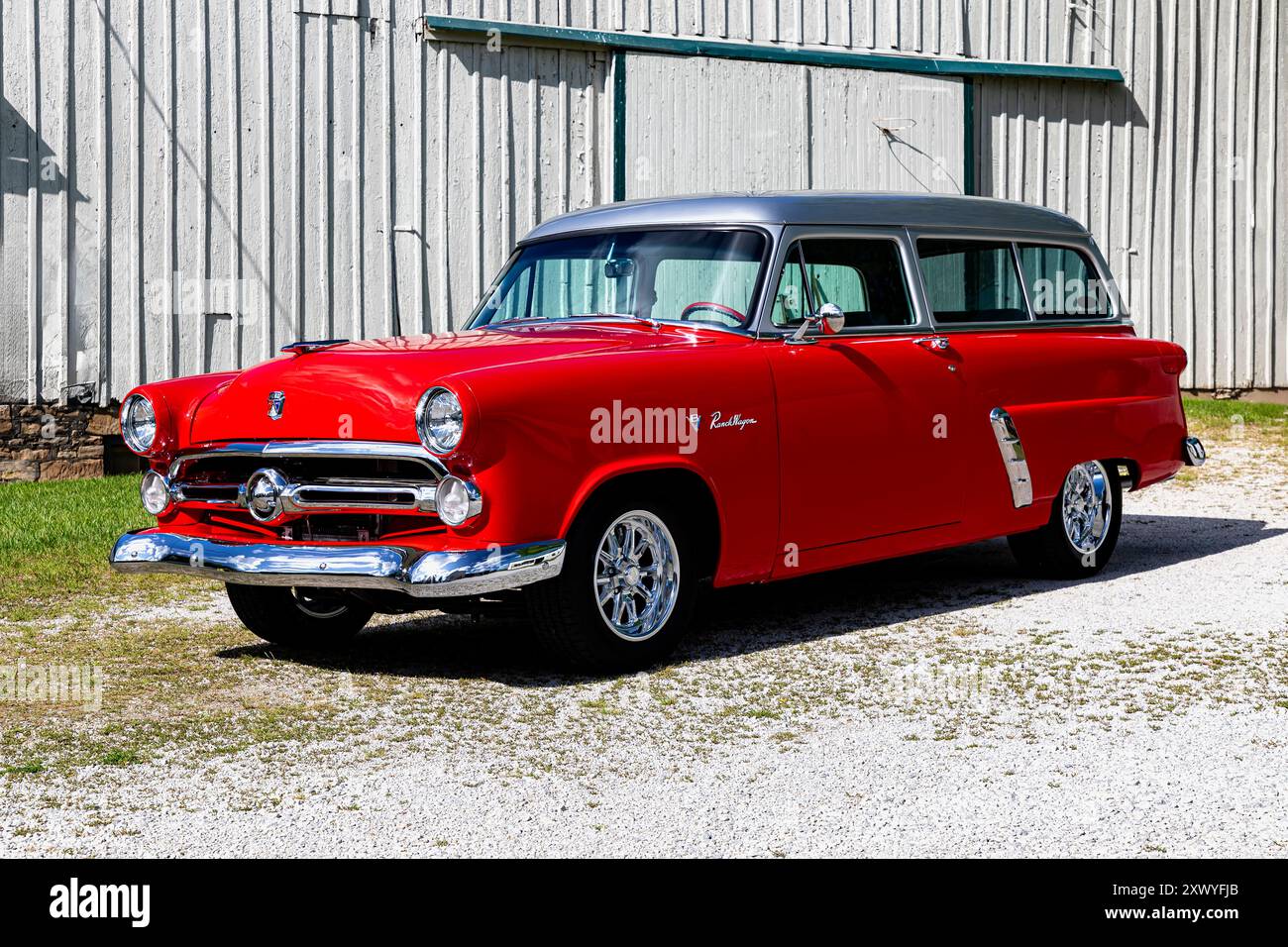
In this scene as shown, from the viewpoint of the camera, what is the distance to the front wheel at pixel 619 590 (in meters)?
5.57

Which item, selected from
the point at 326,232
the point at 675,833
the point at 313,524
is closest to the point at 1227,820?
the point at 675,833

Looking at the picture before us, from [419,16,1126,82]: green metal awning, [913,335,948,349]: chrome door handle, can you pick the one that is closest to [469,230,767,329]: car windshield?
[913,335,948,349]: chrome door handle

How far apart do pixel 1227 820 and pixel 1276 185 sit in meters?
13.9

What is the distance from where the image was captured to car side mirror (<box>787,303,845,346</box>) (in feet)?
20.8

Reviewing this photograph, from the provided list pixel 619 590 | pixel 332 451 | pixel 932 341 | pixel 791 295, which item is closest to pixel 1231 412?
pixel 932 341

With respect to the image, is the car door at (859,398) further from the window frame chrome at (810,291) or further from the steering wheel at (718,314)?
the steering wheel at (718,314)

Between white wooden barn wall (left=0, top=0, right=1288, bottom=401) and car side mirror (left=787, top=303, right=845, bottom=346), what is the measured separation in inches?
245

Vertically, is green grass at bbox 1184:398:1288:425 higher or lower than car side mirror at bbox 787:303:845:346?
lower

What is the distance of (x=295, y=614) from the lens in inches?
254

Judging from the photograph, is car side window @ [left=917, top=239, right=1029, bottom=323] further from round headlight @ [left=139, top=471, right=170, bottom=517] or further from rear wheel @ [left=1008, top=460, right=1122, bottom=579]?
round headlight @ [left=139, top=471, right=170, bottom=517]

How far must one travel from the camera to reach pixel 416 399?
5395 mm

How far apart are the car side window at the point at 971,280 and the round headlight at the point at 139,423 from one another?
323cm

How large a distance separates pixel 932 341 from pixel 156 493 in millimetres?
3190

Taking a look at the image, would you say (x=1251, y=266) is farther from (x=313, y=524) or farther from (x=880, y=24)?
(x=313, y=524)
